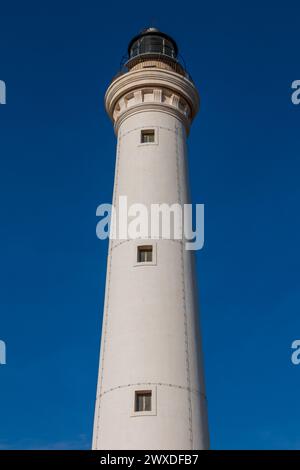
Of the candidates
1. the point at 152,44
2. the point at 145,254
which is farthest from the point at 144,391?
the point at 152,44

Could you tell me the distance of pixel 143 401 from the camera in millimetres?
16203

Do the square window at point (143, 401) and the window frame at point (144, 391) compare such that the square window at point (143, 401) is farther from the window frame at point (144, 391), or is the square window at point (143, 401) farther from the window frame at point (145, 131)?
the window frame at point (145, 131)

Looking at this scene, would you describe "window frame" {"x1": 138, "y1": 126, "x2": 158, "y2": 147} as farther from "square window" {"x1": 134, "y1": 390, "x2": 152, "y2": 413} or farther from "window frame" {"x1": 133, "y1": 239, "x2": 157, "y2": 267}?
"square window" {"x1": 134, "y1": 390, "x2": 152, "y2": 413}

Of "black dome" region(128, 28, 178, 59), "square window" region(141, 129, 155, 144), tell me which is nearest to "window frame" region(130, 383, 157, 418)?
"square window" region(141, 129, 155, 144)

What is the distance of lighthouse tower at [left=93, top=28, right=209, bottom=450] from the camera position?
1596cm

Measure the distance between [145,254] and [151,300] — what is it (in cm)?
186

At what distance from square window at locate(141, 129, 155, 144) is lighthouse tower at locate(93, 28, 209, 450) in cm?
4

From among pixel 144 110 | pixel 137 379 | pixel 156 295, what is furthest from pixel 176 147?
pixel 137 379

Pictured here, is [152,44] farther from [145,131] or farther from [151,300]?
[151,300]

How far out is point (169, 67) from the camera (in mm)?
24734

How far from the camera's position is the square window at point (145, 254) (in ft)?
61.9

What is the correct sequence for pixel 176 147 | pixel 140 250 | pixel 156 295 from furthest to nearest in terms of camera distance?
pixel 176 147 < pixel 140 250 < pixel 156 295

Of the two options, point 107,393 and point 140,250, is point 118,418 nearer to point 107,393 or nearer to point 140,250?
point 107,393
